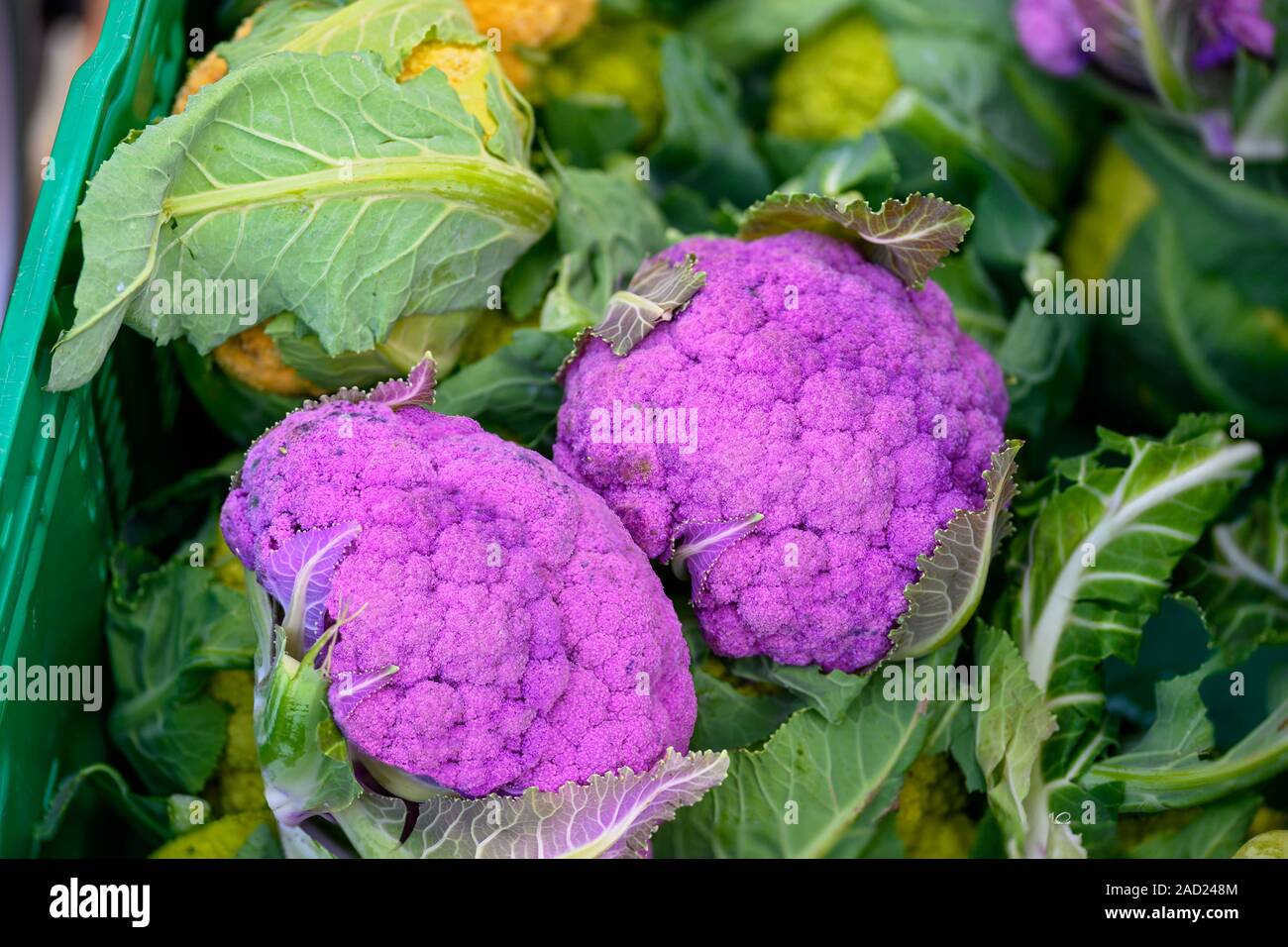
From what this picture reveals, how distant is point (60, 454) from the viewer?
3.80 ft

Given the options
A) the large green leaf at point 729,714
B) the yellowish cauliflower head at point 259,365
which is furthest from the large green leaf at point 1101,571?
the yellowish cauliflower head at point 259,365

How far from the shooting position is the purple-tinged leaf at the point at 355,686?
974 mm

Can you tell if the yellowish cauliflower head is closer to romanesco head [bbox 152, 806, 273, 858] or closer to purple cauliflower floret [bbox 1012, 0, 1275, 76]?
romanesco head [bbox 152, 806, 273, 858]

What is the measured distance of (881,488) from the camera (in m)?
1.15

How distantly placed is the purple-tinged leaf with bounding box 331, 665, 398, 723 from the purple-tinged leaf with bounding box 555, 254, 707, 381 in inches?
16.6

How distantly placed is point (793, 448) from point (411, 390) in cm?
39

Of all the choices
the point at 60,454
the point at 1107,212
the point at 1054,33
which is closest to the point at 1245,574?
the point at 1107,212

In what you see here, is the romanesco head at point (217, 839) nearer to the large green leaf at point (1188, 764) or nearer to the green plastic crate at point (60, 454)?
the green plastic crate at point (60, 454)

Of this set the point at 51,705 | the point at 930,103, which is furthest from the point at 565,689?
the point at 930,103

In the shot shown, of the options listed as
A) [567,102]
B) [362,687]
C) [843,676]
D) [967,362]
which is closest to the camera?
[362,687]

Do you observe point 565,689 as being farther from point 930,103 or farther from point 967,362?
point 930,103

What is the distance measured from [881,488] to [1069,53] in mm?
919

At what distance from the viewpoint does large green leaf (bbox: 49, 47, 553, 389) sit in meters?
1.11

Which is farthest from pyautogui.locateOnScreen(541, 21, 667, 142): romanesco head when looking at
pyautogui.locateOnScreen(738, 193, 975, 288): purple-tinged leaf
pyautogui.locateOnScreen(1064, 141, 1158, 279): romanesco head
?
pyautogui.locateOnScreen(1064, 141, 1158, 279): romanesco head
